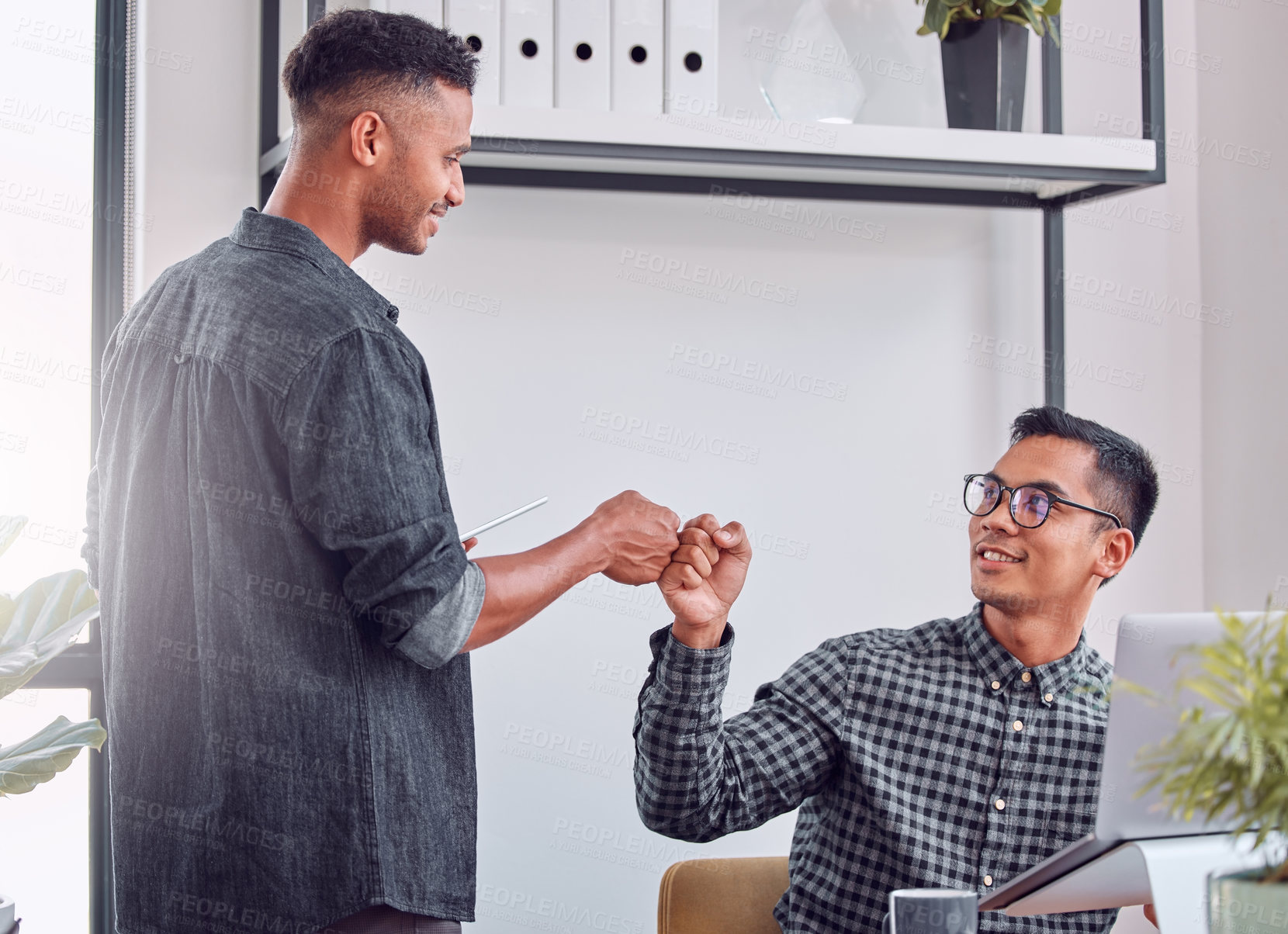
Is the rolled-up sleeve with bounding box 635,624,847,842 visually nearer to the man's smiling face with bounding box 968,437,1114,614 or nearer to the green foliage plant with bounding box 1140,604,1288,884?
the man's smiling face with bounding box 968,437,1114,614

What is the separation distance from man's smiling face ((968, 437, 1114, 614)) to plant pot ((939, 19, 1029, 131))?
0.65 metres

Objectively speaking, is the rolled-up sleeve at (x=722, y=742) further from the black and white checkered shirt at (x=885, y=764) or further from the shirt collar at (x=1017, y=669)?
the shirt collar at (x=1017, y=669)

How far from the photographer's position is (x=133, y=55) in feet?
6.19

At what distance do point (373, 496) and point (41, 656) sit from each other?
2.34 feet

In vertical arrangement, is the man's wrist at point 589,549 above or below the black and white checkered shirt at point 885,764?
above

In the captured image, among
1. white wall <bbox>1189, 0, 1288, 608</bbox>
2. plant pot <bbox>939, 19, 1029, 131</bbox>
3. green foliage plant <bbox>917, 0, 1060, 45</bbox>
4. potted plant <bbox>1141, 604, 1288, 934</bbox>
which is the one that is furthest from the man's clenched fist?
white wall <bbox>1189, 0, 1288, 608</bbox>

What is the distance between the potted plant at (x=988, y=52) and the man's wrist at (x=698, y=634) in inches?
40.0

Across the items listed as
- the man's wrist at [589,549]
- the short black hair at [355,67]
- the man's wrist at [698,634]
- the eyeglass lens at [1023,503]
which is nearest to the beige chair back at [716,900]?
the man's wrist at [698,634]

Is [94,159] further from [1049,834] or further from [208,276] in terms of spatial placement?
[1049,834]

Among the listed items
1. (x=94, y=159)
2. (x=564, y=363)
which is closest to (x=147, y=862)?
(x=564, y=363)

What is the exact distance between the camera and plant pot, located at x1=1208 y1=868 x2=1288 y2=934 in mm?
662

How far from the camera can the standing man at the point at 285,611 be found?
103 cm

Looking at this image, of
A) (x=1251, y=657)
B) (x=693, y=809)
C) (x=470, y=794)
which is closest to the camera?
(x=1251, y=657)

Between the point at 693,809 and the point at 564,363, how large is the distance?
35.8 inches
